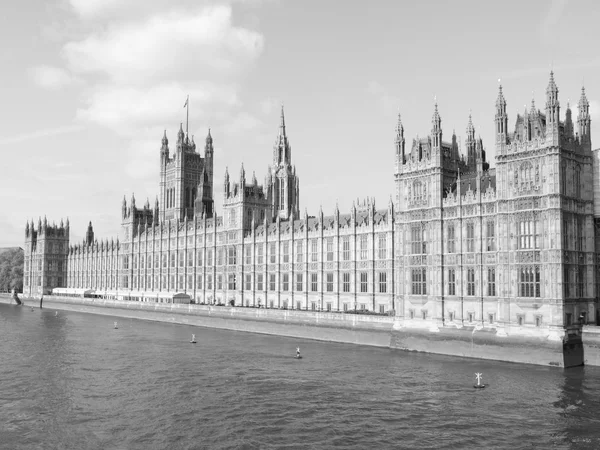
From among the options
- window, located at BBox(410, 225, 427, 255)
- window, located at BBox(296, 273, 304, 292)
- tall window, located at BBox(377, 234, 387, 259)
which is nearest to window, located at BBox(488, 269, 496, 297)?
window, located at BBox(410, 225, 427, 255)

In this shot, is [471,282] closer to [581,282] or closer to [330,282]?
[581,282]

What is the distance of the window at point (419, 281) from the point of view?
82438 mm

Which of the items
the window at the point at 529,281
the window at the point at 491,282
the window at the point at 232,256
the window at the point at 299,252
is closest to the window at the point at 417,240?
the window at the point at 491,282

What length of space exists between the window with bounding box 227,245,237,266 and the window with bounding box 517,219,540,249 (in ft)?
258

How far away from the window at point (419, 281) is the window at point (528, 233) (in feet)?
48.1

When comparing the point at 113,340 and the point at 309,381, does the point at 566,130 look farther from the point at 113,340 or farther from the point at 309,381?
the point at 113,340

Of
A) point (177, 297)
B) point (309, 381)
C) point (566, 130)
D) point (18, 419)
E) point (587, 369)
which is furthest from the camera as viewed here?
point (177, 297)

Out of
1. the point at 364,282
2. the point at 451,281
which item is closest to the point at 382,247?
the point at 364,282

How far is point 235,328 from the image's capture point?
114 metres

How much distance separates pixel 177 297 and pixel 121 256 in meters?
53.3

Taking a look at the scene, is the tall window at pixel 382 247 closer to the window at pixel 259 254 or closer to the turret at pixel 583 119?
the window at pixel 259 254

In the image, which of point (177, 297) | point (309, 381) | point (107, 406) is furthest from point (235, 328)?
point (107, 406)

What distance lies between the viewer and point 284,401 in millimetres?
53906

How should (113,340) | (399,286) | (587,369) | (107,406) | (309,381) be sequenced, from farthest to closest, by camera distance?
(113,340)
(399,286)
(587,369)
(309,381)
(107,406)
